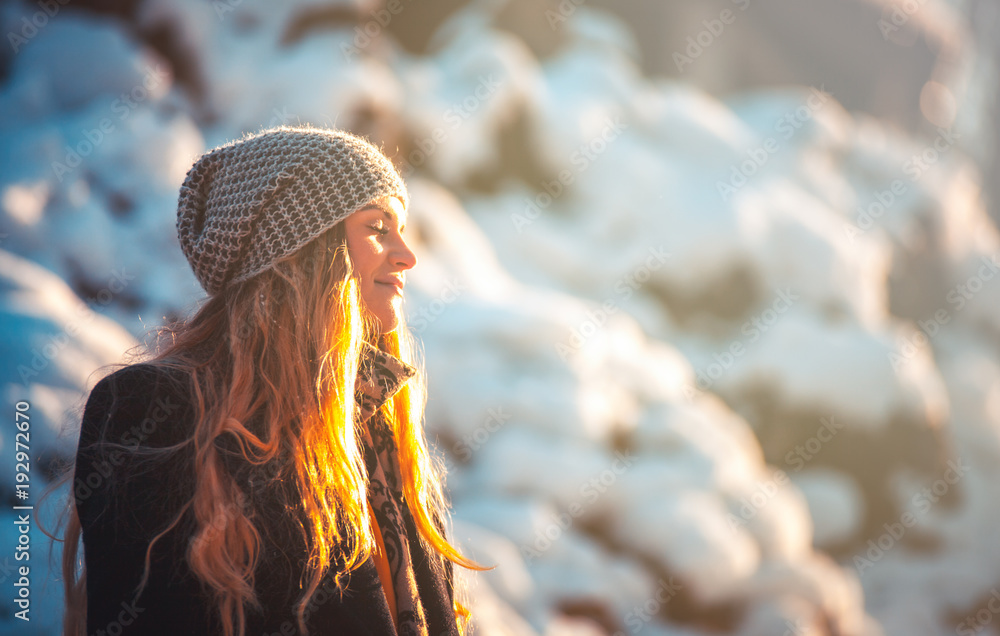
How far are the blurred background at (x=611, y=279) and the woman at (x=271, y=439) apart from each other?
1210 mm

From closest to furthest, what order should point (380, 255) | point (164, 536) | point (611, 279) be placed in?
→ point (164, 536)
point (380, 255)
point (611, 279)

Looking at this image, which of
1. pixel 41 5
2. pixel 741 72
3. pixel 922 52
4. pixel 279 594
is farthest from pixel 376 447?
pixel 922 52

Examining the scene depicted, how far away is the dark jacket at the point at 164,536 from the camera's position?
1.12 meters

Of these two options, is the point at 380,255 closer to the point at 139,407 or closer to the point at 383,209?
the point at 383,209

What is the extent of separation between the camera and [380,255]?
1486 millimetres

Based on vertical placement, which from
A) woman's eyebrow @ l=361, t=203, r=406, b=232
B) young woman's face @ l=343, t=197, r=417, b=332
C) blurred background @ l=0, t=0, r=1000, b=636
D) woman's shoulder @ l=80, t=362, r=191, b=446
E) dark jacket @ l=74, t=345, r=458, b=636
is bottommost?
dark jacket @ l=74, t=345, r=458, b=636

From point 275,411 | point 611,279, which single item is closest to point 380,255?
point 275,411

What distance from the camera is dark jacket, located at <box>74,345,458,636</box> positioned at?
1.12 metres

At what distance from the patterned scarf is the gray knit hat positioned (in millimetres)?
302

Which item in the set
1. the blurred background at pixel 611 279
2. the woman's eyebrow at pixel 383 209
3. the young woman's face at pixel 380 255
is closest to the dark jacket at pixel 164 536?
the young woman's face at pixel 380 255

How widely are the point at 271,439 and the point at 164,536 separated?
23cm

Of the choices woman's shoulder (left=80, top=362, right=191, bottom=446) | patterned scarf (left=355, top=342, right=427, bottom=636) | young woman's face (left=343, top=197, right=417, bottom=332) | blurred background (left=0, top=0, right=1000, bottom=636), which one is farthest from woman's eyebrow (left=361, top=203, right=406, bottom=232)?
blurred background (left=0, top=0, right=1000, bottom=636)

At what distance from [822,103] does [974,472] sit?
5.35 metres

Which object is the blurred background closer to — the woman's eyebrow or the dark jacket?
the dark jacket
